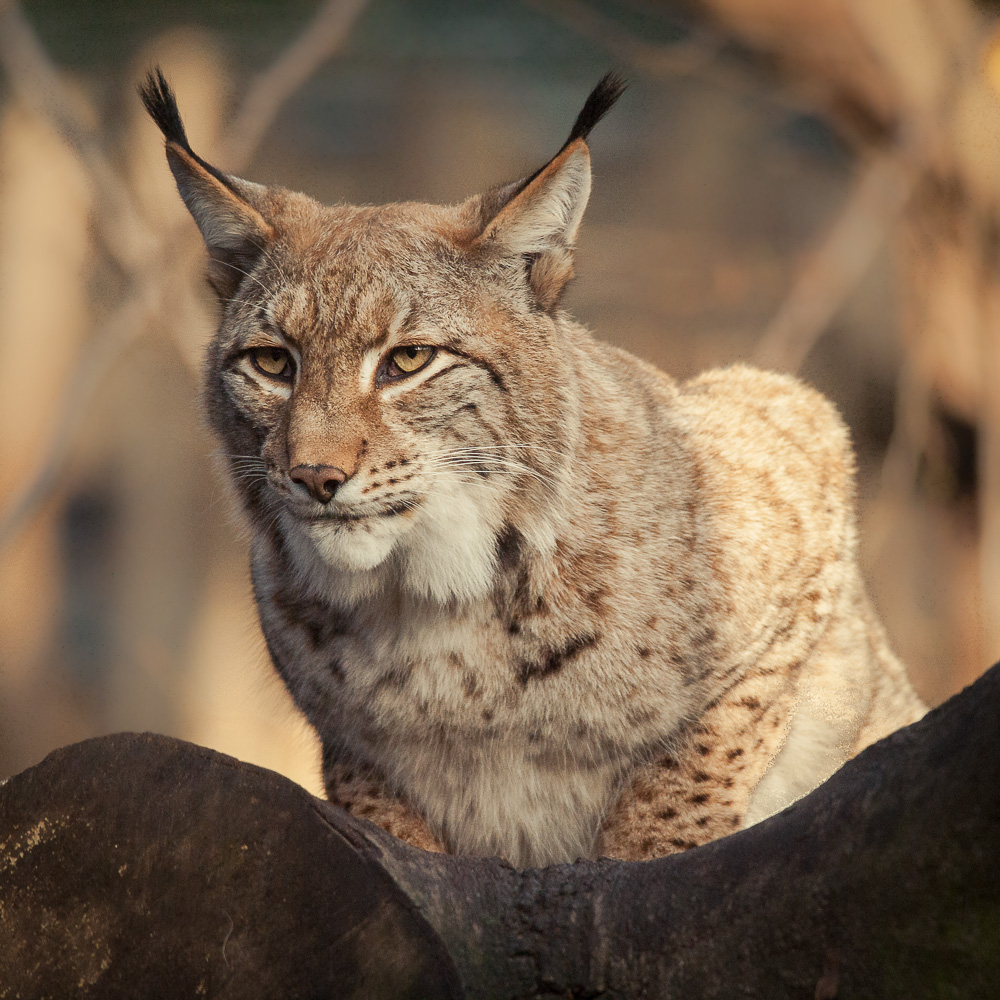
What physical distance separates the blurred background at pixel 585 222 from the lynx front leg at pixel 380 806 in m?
1.93

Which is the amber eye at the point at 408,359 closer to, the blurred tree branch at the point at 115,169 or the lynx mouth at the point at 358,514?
the lynx mouth at the point at 358,514

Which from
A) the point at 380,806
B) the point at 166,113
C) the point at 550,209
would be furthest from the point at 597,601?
the point at 166,113

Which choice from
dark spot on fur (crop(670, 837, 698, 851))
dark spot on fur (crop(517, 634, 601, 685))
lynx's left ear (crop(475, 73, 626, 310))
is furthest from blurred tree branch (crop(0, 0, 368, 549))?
dark spot on fur (crop(670, 837, 698, 851))

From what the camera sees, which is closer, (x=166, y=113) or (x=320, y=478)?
(x=320, y=478)

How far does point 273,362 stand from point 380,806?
942mm

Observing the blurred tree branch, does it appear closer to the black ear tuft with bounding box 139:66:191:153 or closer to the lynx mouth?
the black ear tuft with bounding box 139:66:191:153

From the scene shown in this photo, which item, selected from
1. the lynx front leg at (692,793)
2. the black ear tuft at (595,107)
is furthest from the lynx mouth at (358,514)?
the lynx front leg at (692,793)

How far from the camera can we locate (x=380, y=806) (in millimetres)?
2459

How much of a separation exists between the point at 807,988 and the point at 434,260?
144cm

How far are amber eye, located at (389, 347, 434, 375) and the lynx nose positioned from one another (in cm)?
29

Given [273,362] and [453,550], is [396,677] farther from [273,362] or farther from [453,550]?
[273,362]

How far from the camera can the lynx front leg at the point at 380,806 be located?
2.44 metres

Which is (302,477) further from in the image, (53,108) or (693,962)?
(53,108)

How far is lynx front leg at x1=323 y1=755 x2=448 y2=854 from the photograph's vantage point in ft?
8.00
